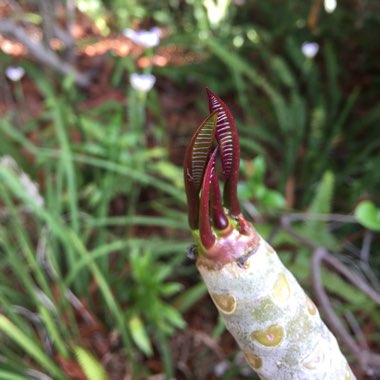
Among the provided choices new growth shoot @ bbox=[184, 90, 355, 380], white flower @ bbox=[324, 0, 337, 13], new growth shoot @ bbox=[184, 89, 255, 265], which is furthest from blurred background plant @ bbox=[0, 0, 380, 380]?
new growth shoot @ bbox=[184, 89, 255, 265]

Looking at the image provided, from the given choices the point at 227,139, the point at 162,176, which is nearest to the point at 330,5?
the point at 162,176

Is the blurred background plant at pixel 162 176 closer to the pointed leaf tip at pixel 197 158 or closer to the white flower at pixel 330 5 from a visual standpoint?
the white flower at pixel 330 5

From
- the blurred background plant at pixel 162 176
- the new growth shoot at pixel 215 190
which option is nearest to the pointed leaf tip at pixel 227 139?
the new growth shoot at pixel 215 190

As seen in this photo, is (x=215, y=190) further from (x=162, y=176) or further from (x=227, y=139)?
(x=162, y=176)

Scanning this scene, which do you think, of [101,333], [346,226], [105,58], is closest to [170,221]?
[101,333]

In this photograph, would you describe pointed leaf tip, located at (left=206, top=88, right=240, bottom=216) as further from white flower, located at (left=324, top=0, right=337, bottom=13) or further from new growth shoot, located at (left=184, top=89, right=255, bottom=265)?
white flower, located at (left=324, top=0, right=337, bottom=13)

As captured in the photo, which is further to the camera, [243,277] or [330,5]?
[330,5]

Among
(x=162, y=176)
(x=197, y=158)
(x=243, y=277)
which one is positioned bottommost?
(x=162, y=176)

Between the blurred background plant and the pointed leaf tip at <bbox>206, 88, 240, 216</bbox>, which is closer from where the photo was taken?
the pointed leaf tip at <bbox>206, 88, 240, 216</bbox>
